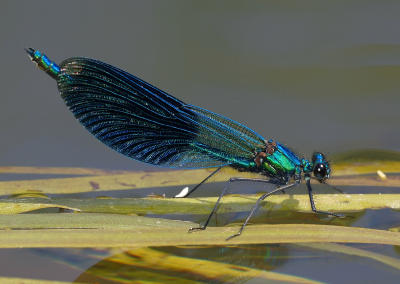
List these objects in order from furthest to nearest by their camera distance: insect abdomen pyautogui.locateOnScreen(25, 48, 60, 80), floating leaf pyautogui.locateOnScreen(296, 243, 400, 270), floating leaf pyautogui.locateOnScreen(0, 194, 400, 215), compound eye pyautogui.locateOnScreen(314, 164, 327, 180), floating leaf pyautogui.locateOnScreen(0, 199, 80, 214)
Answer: compound eye pyautogui.locateOnScreen(314, 164, 327, 180) → floating leaf pyautogui.locateOnScreen(0, 194, 400, 215) → floating leaf pyautogui.locateOnScreen(0, 199, 80, 214) → insect abdomen pyautogui.locateOnScreen(25, 48, 60, 80) → floating leaf pyautogui.locateOnScreen(296, 243, 400, 270)

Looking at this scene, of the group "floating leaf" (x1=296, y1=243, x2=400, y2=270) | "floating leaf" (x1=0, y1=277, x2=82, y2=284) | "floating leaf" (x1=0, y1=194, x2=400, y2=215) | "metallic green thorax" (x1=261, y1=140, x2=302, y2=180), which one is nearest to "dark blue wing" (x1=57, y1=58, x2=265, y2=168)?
"metallic green thorax" (x1=261, y1=140, x2=302, y2=180)

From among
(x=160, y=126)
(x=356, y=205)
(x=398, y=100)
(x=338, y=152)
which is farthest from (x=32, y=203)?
(x=398, y=100)

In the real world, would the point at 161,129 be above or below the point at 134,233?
above

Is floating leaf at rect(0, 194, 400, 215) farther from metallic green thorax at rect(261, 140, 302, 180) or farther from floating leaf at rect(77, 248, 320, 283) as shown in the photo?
floating leaf at rect(77, 248, 320, 283)

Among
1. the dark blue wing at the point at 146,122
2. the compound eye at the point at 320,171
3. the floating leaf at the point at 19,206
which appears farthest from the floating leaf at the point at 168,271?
the compound eye at the point at 320,171

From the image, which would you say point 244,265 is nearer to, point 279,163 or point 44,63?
point 279,163

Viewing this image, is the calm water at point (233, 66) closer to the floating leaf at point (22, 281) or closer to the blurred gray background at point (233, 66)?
the blurred gray background at point (233, 66)

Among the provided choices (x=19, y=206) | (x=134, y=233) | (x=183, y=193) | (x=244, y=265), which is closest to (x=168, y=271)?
(x=134, y=233)
